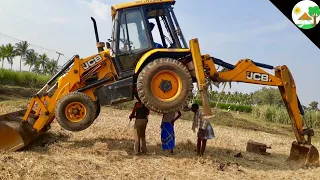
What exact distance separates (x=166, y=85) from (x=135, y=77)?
2.67 ft

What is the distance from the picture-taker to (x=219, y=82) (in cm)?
879

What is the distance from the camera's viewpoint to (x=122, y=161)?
25.6 ft

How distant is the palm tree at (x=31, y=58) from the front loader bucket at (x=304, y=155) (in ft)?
278

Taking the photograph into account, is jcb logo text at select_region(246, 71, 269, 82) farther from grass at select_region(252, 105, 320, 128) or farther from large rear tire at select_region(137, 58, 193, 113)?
grass at select_region(252, 105, 320, 128)

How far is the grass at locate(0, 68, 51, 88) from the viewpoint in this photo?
35.1m

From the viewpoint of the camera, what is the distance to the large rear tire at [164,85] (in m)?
7.65

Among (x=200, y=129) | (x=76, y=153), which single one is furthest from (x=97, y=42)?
(x=200, y=129)

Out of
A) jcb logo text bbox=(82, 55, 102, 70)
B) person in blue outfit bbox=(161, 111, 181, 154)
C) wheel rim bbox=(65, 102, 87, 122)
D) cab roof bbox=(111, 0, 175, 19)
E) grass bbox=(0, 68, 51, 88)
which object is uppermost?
grass bbox=(0, 68, 51, 88)

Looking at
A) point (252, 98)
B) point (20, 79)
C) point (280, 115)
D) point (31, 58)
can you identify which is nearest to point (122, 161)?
point (280, 115)

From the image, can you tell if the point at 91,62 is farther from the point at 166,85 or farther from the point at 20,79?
the point at 20,79

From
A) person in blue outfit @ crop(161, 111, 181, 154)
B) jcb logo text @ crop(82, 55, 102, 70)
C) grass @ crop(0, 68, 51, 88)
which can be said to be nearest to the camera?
jcb logo text @ crop(82, 55, 102, 70)

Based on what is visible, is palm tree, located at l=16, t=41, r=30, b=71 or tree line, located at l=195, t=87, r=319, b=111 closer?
tree line, located at l=195, t=87, r=319, b=111

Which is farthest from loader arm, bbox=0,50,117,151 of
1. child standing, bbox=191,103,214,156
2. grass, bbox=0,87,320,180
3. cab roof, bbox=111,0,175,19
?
child standing, bbox=191,103,214,156

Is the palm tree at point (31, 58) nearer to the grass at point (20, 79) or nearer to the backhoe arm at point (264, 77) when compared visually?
the grass at point (20, 79)
